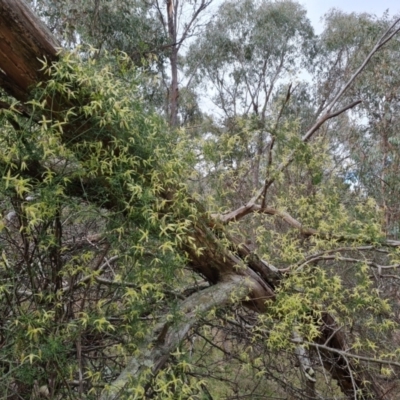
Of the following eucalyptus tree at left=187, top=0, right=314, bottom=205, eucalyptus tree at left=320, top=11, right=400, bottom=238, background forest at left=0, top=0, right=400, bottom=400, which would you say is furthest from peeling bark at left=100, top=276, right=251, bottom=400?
eucalyptus tree at left=187, top=0, right=314, bottom=205

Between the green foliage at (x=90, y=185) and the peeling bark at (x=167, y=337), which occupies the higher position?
the green foliage at (x=90, y=185)

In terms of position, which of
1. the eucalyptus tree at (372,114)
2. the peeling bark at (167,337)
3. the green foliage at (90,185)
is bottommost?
the peeling bark at (167,337)

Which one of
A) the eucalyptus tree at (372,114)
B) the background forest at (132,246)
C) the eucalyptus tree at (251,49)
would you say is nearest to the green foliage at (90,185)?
the background forest at (132,246)

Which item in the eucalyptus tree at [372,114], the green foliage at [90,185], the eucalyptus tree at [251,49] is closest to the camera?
the green foliage at [90,185]

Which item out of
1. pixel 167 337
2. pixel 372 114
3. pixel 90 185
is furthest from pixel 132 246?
pixel 372 114

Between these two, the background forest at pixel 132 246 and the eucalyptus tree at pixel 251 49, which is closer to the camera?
the background forest at pixel 132 246

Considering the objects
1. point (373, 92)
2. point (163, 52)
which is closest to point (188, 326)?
point (163, 52)

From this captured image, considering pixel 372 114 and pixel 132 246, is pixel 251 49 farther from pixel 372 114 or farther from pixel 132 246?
pixel 132 246

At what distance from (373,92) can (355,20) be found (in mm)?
2252

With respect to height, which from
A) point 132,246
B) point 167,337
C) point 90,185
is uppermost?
point 90,185

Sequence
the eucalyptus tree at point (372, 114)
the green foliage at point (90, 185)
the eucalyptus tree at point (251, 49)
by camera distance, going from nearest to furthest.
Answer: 1. the green foliage at point (90, 185)
2. the eucalyptus tree at point (372, 114)
3. the eucalyptus tree at point (251, 49)

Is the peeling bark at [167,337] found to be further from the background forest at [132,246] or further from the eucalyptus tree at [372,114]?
the eucalyptus tree at [372,114]

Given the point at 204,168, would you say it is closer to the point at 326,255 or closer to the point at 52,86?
the point at 326,255

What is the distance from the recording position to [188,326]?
4.70 feet
